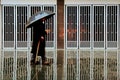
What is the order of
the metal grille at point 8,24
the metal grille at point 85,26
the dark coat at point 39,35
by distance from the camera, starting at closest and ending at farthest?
1. the dark coat at point 39,35
2. the metal grille at point 85,26
3. the metal grille at point 8,24

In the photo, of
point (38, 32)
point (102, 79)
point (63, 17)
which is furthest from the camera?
point (63, 17)

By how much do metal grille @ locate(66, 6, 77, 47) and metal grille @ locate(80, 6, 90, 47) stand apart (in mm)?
447

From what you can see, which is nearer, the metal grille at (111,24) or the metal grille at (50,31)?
the metal grille at (111,24)

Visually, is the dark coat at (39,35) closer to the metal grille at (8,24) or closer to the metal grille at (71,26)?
the metal grille at (71,26)

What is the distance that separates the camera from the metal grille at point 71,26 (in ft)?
82.4

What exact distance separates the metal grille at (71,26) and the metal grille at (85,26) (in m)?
0.45

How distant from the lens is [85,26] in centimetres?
2516

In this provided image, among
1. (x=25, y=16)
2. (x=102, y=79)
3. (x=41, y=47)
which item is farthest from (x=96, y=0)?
(x=102, y=79)

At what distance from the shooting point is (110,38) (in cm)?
2500

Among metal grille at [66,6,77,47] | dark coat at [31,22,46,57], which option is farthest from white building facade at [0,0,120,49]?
dark coat at [31,22,46,57]

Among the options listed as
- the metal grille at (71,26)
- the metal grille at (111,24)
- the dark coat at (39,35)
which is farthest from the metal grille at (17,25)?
the dark coat at (39,35)

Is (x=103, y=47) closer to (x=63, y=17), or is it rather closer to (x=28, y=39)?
(x=63, y=17)

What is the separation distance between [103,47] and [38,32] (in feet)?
44.0

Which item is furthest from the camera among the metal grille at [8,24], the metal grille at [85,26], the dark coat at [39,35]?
the metal grille at [8,24]
